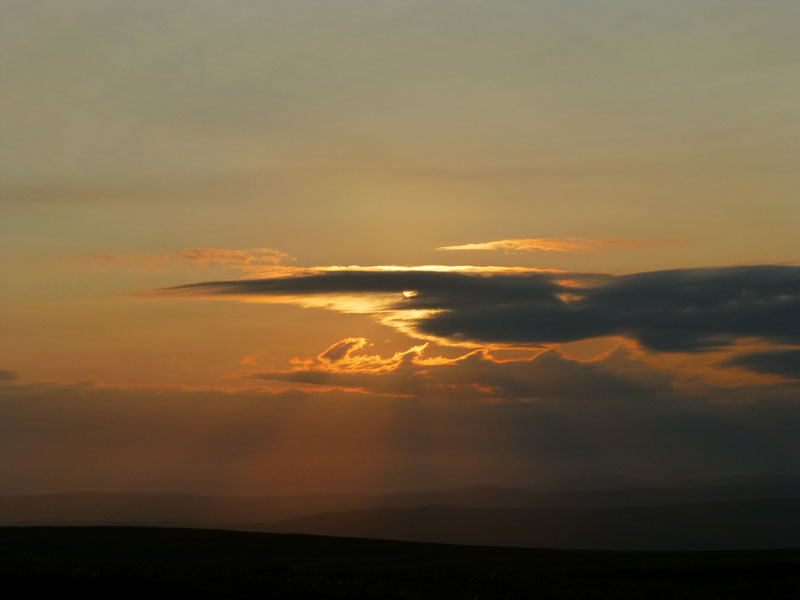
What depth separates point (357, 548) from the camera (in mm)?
77438

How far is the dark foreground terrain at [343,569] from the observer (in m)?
40.1

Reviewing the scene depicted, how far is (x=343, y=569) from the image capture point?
5619 cm

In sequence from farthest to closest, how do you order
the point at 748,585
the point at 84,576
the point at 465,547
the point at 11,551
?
the point at 465,547 < the point at 11,551 < the point at 748,585 < the point at 84,576

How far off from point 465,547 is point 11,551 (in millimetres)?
39734

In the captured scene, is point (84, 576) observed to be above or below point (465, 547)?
above

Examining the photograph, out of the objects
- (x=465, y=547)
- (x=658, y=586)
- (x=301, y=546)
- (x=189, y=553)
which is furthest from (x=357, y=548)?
(x=658, y=586)

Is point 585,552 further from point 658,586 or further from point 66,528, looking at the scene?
point 66,528

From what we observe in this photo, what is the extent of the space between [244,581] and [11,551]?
37.4 metres

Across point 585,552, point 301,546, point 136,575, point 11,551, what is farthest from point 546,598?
point 11,551

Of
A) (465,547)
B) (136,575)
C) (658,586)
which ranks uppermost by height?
(136,575)

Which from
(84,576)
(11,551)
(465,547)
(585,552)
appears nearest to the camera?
(84,576)

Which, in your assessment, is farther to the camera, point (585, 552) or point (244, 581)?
point (585, 552)

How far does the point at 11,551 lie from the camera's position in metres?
69.1

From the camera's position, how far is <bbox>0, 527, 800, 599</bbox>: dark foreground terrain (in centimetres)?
4012
